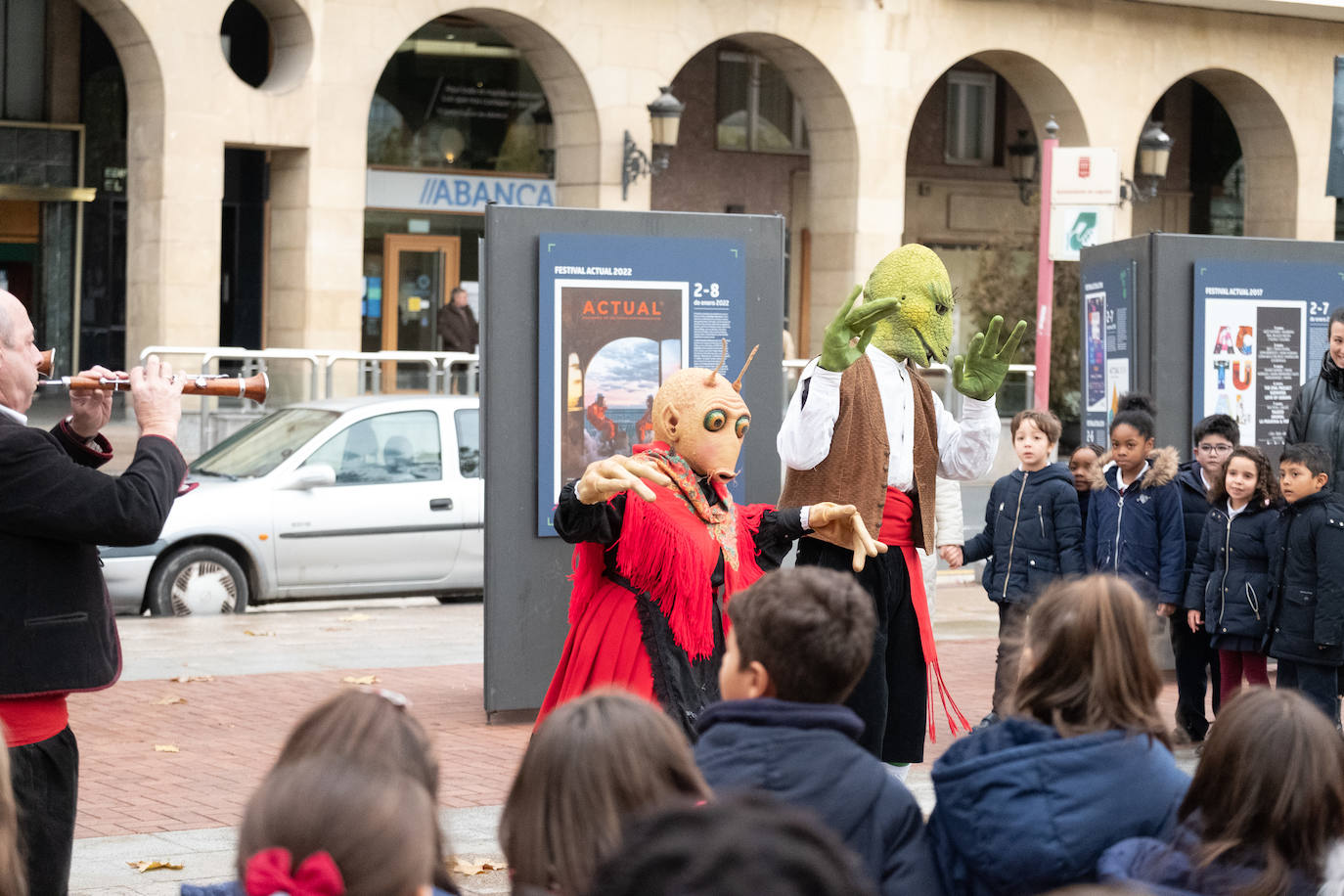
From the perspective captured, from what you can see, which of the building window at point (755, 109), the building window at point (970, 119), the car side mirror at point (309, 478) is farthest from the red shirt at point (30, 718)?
the building window at point (970, 119)

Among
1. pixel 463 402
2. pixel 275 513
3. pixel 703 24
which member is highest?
pixel 703 24

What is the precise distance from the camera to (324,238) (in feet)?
65.0

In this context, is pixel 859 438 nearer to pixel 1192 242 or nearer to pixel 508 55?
pixel 1192 242

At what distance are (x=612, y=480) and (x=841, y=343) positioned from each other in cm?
120

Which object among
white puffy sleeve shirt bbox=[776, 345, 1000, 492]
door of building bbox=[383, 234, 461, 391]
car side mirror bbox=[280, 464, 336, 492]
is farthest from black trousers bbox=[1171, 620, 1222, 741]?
door of building bbox=[383, 234, 461, 391]

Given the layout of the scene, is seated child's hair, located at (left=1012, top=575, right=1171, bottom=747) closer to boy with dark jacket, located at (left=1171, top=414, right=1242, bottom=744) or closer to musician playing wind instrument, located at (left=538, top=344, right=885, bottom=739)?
musician playing wind instrument, located at (left=538, top=344, right=885, bottom=739)

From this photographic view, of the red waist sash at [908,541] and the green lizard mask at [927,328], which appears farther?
the green lizard mask at [927,328]

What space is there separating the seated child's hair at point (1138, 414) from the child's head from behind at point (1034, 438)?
1.15 ft

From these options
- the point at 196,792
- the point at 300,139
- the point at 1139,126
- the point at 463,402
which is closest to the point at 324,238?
the point at 300,139

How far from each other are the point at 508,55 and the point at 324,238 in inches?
252

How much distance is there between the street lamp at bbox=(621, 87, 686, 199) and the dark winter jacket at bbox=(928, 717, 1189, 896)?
60.2ft

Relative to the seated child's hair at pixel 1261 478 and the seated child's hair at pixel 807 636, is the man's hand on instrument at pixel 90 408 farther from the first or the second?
the seated child's hair at pixel 1261 478

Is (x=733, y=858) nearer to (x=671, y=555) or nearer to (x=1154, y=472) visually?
(x=671, y=555)

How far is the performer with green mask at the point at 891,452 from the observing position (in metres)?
5.58
